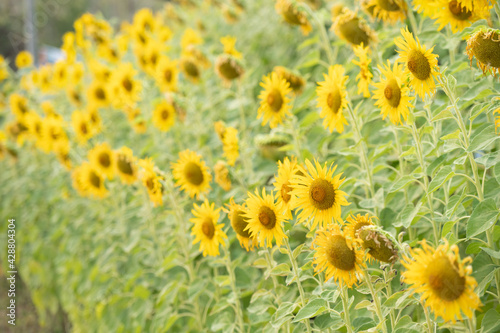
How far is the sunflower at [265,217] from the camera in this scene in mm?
1212

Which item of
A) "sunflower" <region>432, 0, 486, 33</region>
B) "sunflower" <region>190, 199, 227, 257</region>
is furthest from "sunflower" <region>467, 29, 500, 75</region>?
"sunflower" <region>190, 199, 227, 257</region>

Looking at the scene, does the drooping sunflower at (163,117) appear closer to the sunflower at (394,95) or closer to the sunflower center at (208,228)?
the sunflower center at (208,228)

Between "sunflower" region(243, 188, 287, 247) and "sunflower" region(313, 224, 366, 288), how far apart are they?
18 cm

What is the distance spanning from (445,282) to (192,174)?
109 cm

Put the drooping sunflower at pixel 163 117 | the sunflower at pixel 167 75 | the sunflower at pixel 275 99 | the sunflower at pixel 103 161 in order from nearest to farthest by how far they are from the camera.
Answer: the sunflower at pixel 275 99, the sunflower at pixel 103 161, the drooping sunflower at pixel 163 117, the sunflower at pixel 167 75

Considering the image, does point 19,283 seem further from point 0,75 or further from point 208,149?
point 208,149

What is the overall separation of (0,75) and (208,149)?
294 centimetres

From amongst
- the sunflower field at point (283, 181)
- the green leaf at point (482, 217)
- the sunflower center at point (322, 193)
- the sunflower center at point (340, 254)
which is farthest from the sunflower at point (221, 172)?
the green leaf at point (482, 217)

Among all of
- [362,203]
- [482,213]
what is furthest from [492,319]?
[362,203]

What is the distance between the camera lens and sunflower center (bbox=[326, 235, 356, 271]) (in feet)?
3.32

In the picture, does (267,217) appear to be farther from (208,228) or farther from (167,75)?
(167,75)

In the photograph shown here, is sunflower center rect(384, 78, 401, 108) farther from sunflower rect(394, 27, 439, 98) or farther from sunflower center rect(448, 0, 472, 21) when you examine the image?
sunflower center rect(448, 0, 472, 21)

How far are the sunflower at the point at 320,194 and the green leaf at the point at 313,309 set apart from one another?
190mm

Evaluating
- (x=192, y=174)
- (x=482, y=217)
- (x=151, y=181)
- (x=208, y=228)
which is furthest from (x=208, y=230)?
(x=482, y=217)
